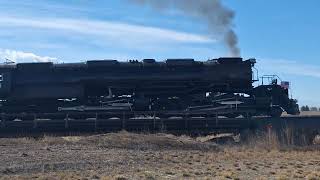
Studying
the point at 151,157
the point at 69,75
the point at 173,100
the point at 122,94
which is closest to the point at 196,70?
the point at 173,100

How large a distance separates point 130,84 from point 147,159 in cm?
1370

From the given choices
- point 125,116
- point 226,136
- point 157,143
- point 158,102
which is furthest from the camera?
point 158,102

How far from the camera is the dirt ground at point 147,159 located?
48.1ft

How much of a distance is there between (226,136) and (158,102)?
5.79 meters

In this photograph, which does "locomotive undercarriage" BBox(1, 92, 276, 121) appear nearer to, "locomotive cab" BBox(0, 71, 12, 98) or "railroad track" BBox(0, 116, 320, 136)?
"railroad track" BBox(0, 116, 320, 136)

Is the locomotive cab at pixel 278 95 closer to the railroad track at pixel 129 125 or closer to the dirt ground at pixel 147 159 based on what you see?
the railroad track at pixel 129 125

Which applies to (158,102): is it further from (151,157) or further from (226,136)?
(151,157)

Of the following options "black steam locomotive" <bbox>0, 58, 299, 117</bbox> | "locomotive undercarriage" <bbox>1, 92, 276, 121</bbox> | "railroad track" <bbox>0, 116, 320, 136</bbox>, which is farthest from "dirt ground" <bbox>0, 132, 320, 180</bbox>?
"black steam locomotive" <bbox>0, 58, 299, 117</bbox>

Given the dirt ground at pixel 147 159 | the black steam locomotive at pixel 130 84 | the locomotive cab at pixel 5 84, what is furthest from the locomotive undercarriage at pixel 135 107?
the dirt ground at pixel 147 159

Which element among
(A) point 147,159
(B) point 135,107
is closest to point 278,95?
(B) point 135,107

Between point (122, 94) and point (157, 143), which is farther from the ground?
point (122, 94)

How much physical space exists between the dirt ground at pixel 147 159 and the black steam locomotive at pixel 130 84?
299 inches

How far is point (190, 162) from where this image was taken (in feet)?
58.5

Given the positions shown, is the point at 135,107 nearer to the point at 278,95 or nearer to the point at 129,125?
the point at 129,125
